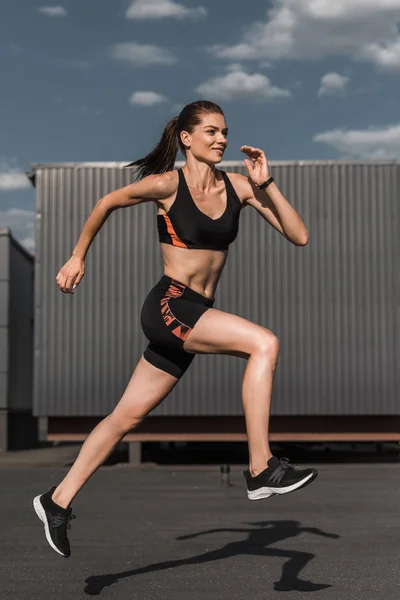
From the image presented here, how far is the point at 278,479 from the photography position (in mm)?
4352

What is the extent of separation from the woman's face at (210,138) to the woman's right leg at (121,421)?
1155 mm

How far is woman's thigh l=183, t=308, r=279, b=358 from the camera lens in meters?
4.55

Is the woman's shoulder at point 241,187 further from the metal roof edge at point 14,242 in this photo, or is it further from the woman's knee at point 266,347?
the metal roof edge at point 14,242

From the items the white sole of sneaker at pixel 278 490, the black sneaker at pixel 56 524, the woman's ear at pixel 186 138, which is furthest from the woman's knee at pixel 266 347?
the black sneaker at pixel 56 524

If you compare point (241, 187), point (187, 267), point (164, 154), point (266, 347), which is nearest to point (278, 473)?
point (266, 347)

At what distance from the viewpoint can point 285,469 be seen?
14.4 ft

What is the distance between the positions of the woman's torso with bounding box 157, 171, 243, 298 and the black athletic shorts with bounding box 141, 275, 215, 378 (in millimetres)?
59

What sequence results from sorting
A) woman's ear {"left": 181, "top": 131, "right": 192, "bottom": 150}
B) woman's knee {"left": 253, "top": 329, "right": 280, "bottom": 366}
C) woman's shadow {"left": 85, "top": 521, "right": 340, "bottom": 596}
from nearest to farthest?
1. woman's knee {"left": 253, "top": 329, "right": 280, "bottom": 366}
2. woman's ear {"left": 181, "top": 131, "right": 192, "bottom": 150}
3. woman's shadow {"left": 85, "top": 521, "right": 340, "bottom": 596}

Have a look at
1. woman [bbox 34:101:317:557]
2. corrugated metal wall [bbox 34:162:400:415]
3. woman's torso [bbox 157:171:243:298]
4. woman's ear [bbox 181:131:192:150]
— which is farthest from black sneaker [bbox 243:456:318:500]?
corrugated metal wall [bbox 34:162:400:415]

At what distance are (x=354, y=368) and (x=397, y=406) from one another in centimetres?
118

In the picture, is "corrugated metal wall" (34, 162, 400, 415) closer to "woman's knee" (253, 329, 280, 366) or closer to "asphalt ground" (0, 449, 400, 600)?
"asphalt ground" (0, 449, 400, 600)

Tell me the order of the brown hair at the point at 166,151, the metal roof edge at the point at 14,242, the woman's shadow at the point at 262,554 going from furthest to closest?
the metal roof edge at the point at 14,242 < the woman's shadow at the point at 262,554 < the brown hair at the point at 166,151

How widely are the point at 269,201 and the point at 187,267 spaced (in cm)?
61

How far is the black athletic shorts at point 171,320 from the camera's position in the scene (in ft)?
15.7
